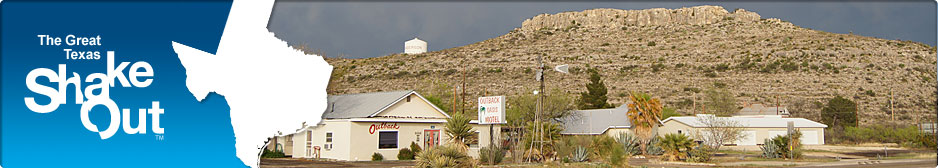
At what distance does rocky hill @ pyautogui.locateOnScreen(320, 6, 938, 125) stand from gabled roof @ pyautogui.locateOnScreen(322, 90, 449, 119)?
26.4m

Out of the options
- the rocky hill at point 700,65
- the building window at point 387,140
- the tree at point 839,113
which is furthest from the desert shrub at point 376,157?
the tree at point 839,113

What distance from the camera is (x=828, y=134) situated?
53969mm

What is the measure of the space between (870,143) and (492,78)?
109 ft

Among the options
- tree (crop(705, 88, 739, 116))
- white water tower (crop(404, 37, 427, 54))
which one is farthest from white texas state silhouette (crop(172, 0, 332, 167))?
white water tower (crop(404, 37, 427, 54))

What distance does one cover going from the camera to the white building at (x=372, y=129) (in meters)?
27.2

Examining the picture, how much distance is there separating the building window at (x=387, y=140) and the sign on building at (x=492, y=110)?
18.6 feet

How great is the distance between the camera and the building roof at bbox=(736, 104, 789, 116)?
57844mm

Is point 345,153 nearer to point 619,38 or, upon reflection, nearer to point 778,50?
point 778,50

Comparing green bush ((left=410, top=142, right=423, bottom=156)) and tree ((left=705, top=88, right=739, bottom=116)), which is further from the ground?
tree ((left=705, top=88, right=739, bottom=116))

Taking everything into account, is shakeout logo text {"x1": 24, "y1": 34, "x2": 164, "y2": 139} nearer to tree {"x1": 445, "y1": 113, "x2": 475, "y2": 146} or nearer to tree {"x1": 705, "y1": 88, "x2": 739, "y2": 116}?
tree {"x1": 445, "y1": 113, "x2": 475, "y2": 146}

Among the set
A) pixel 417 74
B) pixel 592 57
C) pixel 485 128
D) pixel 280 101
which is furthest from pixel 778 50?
pixel 280 101

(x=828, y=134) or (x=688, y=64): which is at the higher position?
(x=688, y=64)

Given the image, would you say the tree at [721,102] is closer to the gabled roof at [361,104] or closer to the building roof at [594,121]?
the building roof at [594,121]

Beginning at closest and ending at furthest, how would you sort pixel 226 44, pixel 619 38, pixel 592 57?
1. pixel 226 44
2. pixel 592 57
3. pixel 619 38
